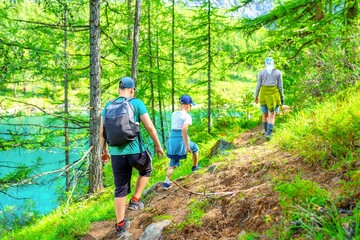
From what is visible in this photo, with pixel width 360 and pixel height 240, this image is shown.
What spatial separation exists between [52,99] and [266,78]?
13555mm

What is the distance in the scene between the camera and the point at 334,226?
2293mm

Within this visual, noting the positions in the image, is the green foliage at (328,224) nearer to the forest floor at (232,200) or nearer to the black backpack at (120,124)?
the forest floor at (232,200)

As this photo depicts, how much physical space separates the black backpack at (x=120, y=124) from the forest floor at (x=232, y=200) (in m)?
0.98

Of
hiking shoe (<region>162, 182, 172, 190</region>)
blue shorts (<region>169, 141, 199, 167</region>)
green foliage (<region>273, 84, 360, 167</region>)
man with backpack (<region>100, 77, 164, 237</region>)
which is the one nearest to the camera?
green foliage (<region>273, 84, 360, 167</region>)

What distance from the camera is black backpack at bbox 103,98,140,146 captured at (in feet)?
13.5

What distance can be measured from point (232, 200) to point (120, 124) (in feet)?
5.72

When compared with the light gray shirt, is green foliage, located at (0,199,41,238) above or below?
below

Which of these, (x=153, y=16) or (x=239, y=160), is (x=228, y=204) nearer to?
(x=239, y=160)

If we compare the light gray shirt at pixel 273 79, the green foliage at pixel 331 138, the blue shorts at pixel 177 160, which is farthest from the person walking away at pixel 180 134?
the light gray shirt at pixel 273 79

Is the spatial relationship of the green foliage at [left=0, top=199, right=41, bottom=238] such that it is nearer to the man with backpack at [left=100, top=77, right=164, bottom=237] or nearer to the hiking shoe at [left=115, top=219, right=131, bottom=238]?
the hiking shoe at [left=115, top=219, right=131, bottom=238]

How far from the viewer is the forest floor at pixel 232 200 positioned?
3.17m

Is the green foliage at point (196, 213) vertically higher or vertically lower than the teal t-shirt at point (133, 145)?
lower

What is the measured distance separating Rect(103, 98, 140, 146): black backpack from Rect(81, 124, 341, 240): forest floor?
3.21 feet

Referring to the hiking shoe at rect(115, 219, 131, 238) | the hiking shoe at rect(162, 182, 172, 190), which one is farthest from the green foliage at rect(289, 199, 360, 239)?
the hiking shoe at rect(162, 182, 172, 190)
